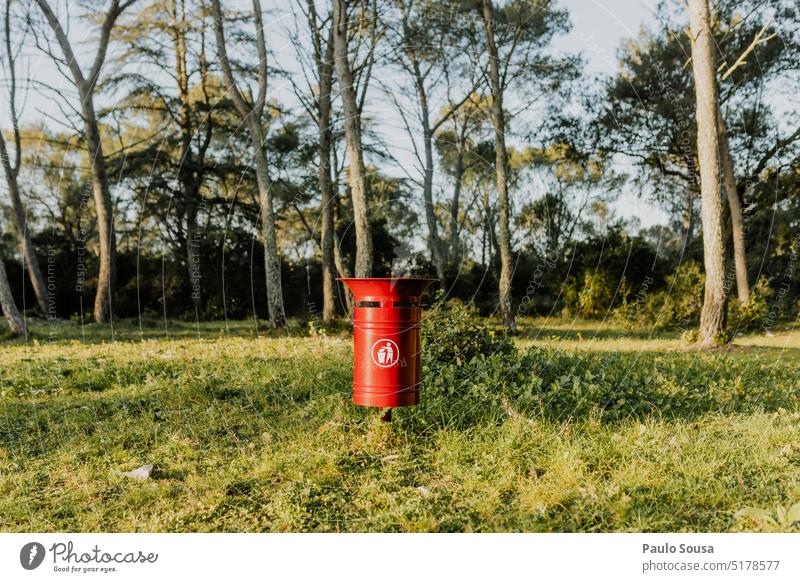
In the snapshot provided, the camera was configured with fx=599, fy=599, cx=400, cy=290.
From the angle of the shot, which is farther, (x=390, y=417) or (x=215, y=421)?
(x=215, y=421)

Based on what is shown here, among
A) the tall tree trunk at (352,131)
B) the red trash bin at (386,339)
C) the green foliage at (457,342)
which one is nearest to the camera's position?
the red trash bin at (386,339)

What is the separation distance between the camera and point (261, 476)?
416cm

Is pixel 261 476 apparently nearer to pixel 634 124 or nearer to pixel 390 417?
pixel 390 417

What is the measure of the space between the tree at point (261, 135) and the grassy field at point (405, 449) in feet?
15.9

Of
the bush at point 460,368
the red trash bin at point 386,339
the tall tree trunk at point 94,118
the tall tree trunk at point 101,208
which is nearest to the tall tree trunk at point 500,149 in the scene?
the bush at point 460,368

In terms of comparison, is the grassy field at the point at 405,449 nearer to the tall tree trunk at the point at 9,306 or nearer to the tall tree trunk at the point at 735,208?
the tall tree trunk at the point at 9,306

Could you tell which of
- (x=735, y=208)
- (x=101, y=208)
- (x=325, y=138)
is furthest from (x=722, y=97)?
(x=101, y=208)

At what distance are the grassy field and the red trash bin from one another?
52 centimetres

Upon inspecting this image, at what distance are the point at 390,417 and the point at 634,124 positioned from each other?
38.1 ft

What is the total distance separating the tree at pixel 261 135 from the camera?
11.3 meters

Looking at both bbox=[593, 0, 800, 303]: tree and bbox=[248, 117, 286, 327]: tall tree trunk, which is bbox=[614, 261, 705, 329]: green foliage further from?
bbox=[248, 117, 286, 327]: tall tree trunk

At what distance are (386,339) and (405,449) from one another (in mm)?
896

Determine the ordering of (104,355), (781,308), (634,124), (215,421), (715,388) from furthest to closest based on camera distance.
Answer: (781,308), (634,124), (104,355), (715,388), (215,421)
